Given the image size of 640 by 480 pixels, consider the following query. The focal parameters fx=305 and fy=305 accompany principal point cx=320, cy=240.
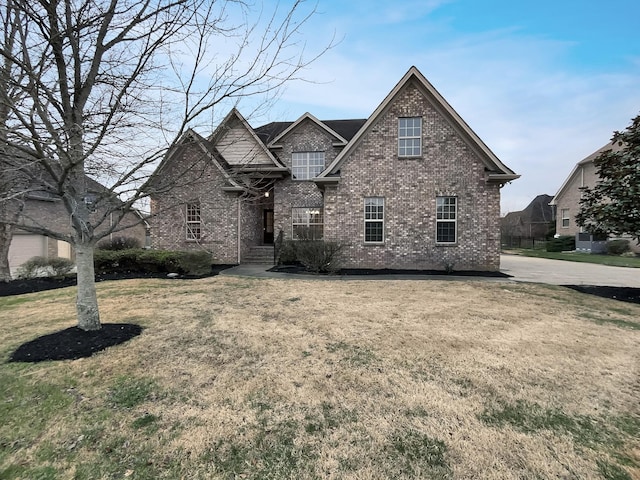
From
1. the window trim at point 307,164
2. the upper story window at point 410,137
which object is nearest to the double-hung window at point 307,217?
the window trim at point 307,164

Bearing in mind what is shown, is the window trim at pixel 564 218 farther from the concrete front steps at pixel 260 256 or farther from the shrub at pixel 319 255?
the concrete front steps at pixel 260 256

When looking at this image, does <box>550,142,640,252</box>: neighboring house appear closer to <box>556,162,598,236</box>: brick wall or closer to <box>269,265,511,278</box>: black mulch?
<box>556,162,598,236</box>: brick wall

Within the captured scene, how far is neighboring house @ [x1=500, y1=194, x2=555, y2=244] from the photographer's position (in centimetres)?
3453

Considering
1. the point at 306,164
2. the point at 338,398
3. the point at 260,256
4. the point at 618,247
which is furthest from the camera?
the point at 618,247

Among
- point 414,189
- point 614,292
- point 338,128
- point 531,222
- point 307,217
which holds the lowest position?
point 614,292

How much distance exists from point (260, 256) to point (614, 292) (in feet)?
45.9

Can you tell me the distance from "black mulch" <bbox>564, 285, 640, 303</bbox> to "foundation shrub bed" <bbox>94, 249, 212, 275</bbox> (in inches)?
515

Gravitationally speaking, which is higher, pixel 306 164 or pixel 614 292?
pixel 306 164

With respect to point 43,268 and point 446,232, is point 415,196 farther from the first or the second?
point 43,268

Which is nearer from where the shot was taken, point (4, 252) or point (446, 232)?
point (4, 252)

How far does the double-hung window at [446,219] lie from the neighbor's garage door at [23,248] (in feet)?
67.6

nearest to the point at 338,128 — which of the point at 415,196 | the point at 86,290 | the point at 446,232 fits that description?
the point at 415,196

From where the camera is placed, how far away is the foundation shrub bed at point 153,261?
11805mm

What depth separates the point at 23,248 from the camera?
16.5 meters
